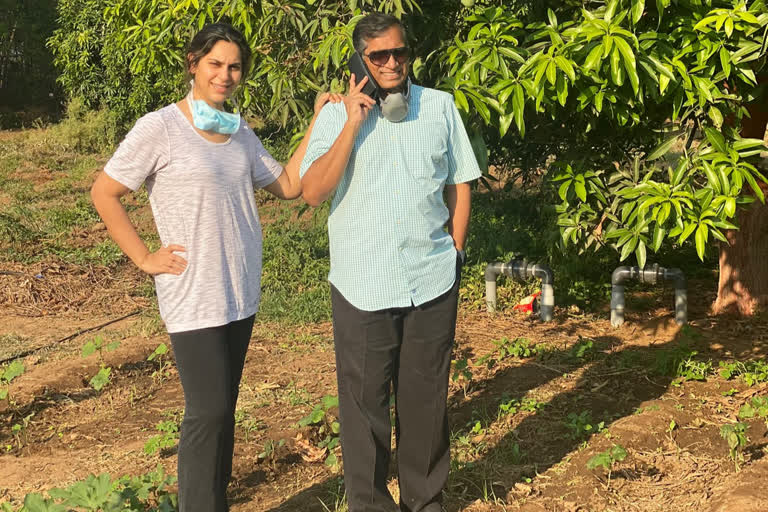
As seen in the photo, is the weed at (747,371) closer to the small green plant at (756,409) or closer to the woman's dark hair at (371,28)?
the small green plant at (756,409)

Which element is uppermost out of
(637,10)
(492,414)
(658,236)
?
(637,10)

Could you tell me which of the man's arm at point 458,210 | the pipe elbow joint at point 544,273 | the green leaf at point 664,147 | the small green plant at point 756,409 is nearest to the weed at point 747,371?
the small green plant at point 756,409

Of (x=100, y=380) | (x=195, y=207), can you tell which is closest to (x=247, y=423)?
(x=100, y=380)

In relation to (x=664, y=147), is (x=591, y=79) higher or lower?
higher

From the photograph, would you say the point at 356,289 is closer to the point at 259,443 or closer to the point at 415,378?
the point at 415,378

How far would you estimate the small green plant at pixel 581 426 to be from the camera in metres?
4.96

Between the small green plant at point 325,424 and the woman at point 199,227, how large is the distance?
1661 mm

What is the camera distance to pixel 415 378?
3607mm

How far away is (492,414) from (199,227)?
268 centimetres

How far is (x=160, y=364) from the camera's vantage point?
21.0ft

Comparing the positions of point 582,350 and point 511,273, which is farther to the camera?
point 511,273

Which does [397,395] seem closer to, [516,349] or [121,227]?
[121,227]

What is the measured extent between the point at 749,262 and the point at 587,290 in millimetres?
1462

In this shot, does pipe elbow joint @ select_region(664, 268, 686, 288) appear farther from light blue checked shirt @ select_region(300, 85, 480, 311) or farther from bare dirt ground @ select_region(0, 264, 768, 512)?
light blue checked shirt @ select_region(300, 85, 480, 311)
